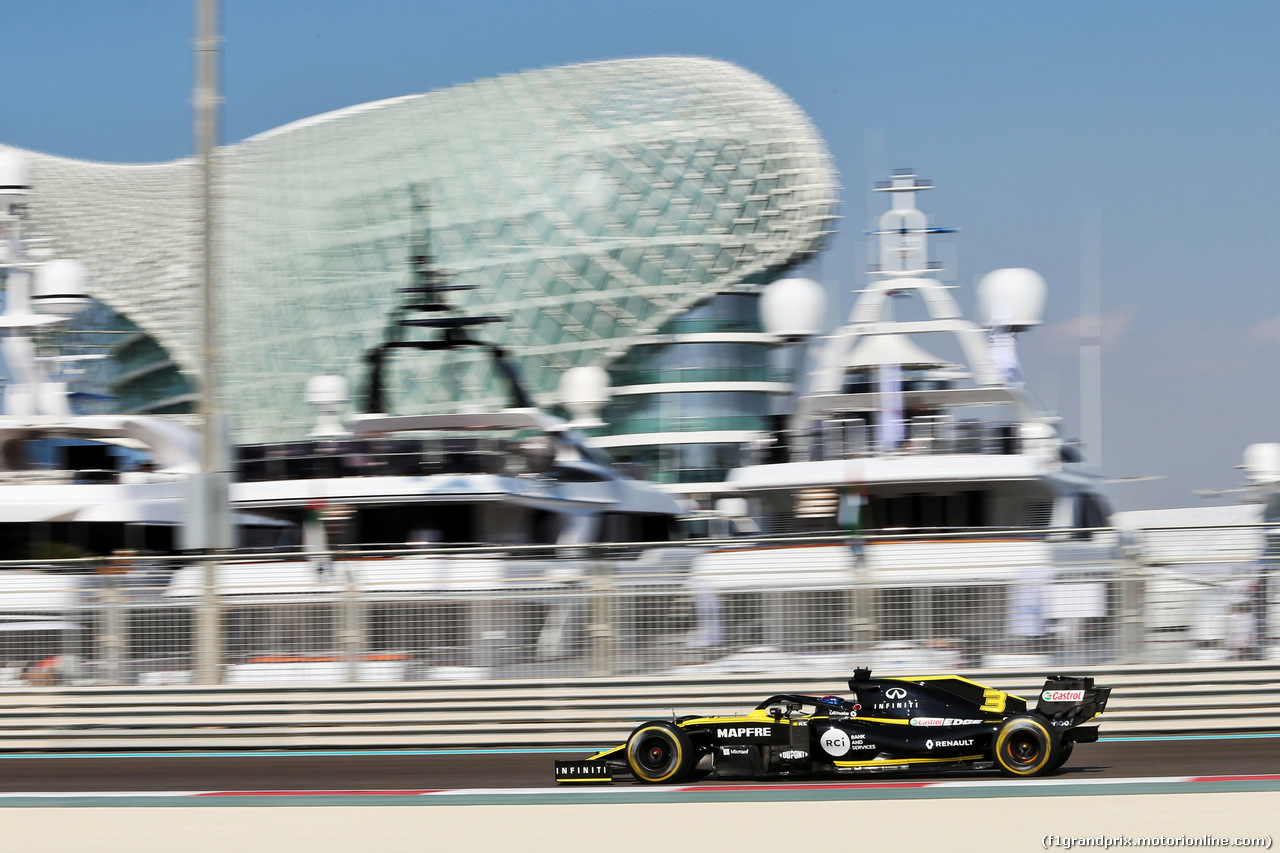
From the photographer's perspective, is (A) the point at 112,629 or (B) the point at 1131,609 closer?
(B) the point at 1131,609

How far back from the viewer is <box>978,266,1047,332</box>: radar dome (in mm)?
22516

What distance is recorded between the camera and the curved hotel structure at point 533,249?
53.5 metres

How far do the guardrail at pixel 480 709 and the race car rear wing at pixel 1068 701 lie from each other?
2.64 m

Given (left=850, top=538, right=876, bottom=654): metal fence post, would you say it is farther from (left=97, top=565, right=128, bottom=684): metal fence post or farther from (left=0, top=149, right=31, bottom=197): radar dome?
(left=0, top=149, right=31, bottom=197): radar dome

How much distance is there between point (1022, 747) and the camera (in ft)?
30.7

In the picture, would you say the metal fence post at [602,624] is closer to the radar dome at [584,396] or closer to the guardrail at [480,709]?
the guardrail at [480,709]

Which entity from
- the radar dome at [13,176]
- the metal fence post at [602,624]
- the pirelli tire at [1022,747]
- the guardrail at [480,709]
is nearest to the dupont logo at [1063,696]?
the pirelli tire at [1022,747]

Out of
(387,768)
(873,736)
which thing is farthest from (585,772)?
(387,768)

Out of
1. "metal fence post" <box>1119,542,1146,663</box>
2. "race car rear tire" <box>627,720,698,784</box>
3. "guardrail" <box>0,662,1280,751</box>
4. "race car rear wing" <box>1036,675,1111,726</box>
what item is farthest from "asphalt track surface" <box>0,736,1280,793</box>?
"metal fence post" <box>1119,542,1146,663</box>

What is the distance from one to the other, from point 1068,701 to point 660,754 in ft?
8.51

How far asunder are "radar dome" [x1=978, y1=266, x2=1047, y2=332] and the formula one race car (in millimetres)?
13535

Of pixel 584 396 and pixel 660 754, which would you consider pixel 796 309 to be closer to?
pixel 584 396

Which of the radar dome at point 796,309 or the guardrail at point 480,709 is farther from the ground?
the radar dome at point 796,309

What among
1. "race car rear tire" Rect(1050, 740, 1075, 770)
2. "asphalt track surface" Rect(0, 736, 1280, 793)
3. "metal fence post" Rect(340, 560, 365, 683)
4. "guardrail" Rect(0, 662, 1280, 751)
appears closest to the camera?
"race car rear tire" Rect(1050, 740, 1075, 770)
